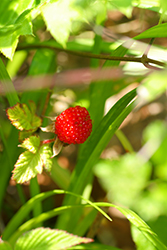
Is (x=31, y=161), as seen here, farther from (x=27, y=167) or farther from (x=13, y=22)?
(x=13, y=22)

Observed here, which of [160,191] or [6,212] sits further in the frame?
[6,212]

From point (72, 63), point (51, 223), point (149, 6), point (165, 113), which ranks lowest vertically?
point (51, 223)

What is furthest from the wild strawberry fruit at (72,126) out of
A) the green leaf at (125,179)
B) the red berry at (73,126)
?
the green leaf at (125,179)

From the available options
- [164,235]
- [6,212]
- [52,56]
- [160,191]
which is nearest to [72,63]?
[52,56]

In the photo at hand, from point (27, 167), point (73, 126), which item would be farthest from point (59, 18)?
point (27, 167)

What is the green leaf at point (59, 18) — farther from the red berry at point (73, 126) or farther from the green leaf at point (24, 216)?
the green leaf at point (24, 216)

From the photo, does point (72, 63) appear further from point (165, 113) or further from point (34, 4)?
point (34, 4)
